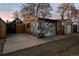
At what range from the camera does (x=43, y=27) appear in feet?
8.56

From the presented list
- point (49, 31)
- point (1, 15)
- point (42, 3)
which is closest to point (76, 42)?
point (49, 31)

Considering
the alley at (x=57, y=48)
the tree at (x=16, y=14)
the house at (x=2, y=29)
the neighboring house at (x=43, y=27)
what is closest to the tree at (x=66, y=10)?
the neighboring house at (x=43, y=27)

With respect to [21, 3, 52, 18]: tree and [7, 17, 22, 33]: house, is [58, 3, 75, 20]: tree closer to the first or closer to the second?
[21, 3, 52, 18]: tree

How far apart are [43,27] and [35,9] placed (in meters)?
0.33

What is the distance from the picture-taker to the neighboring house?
2590 mm

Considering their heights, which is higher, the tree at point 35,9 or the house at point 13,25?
the tree at point 35,9

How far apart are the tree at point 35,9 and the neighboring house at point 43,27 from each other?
0.10 meters

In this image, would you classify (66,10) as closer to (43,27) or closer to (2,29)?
(43,27)

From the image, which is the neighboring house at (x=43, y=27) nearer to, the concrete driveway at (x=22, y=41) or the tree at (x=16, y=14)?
the concrete driveway at (x=22, y=41)

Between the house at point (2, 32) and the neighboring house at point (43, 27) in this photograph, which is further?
the neighboring house at point (43, 27)

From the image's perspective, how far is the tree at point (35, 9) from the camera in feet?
8.48

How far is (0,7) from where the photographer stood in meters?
2.56

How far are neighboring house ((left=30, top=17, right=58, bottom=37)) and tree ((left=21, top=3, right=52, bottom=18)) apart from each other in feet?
0.34

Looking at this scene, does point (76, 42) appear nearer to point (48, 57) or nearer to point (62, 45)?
point (62, 45)
